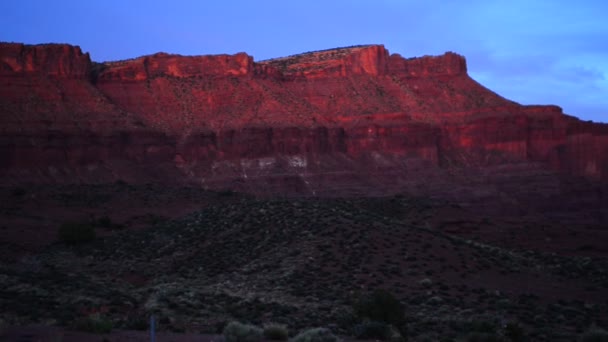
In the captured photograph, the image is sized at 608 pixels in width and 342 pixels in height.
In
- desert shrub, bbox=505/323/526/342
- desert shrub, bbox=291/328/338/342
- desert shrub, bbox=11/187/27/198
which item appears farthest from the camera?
desert shrub, bbox=11/187/27/198

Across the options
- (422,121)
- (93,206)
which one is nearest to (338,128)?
(422,121)

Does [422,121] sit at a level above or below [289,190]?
above

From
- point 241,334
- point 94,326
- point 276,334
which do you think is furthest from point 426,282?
point 94,326

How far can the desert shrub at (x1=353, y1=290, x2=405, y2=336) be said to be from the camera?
20.1 m

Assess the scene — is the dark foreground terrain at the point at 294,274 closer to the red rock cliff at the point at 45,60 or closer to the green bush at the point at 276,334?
the green bush at the point at 276,334

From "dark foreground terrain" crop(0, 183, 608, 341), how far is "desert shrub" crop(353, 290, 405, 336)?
0.36 meters

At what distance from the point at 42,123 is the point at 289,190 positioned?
2397cm

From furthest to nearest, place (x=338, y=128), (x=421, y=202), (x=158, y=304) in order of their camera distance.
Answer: (x=338, y=128) → (x=421, y=202) → (x=158, y=304)

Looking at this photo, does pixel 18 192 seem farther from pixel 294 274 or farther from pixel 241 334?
pixel 241 334

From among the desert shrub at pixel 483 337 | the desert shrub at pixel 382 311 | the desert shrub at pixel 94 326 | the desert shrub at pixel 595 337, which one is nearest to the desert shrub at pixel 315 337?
the desert shrub at pixel 483 337

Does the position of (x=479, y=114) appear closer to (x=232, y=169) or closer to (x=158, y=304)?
(x=232, y=169)

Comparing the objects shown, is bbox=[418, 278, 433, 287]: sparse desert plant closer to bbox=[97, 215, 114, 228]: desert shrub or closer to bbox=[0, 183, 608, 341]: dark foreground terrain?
bbox=[0, 183, 608, 341]: dark foreground terrain

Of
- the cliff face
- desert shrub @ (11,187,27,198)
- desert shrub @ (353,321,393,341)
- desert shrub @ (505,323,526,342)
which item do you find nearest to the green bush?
desert shrub @ (353,321,393,341)

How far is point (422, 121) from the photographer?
89.2 m
